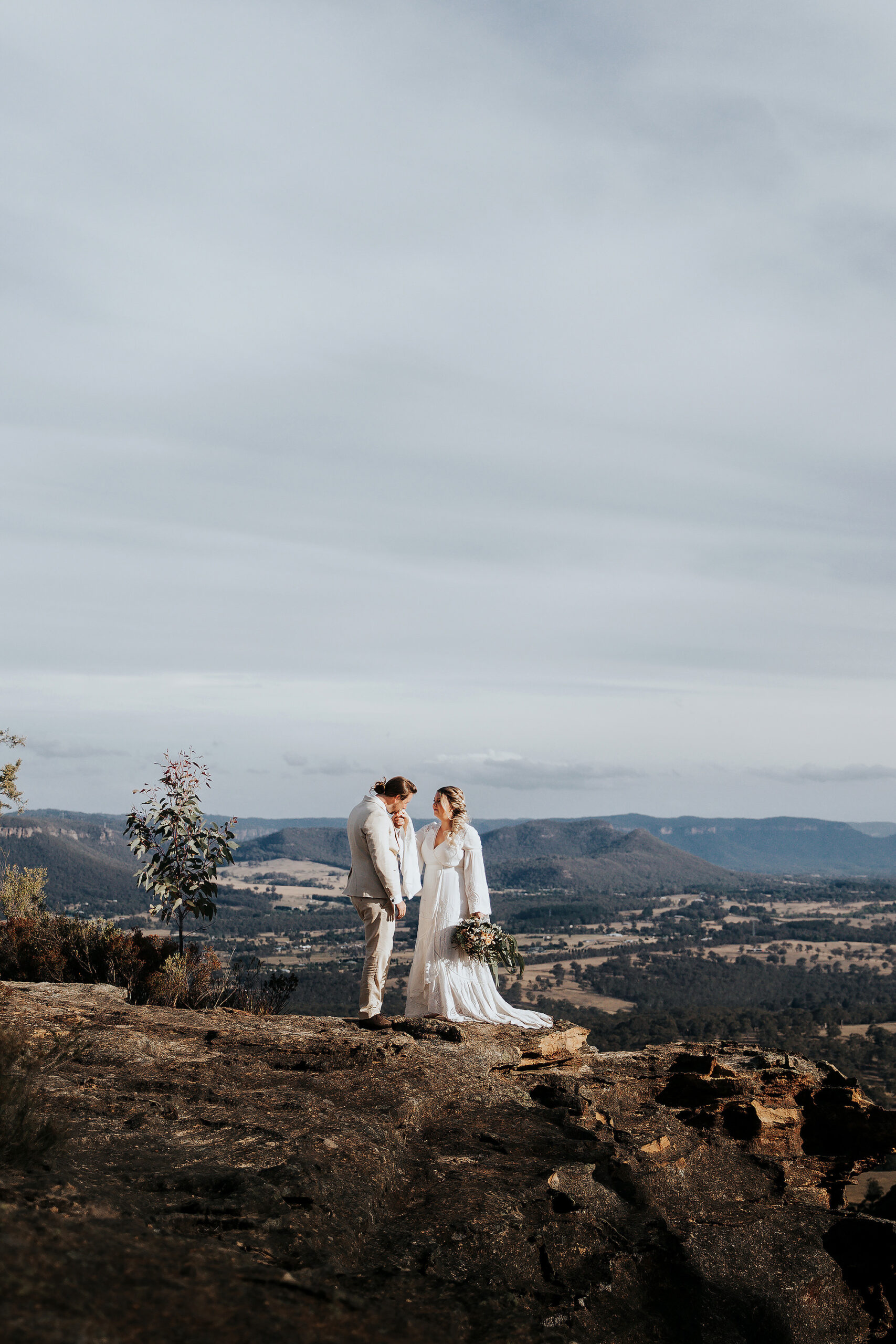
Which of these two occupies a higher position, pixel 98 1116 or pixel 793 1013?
pixel 98 1116

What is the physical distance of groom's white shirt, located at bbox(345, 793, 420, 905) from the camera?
9.72 m

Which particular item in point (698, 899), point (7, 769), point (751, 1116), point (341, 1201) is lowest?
point (698, 899)

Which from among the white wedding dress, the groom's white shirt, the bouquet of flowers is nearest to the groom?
the groom's white shirt

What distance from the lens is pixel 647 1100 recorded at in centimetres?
848

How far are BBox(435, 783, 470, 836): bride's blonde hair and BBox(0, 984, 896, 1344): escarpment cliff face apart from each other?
240 cm

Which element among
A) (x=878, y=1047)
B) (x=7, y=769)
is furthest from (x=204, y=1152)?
(x=878, y=1047)

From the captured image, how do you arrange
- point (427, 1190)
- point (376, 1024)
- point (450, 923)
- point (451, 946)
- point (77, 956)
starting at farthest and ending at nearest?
1. point (77, 956)
2. point (450, 923)
3. point (451, 946)
4. point (376, 1024)
5. point (427, 1190)

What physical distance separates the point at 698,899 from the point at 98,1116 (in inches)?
7253

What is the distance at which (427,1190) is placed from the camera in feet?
18.1

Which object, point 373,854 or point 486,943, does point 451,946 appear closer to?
point 486,943

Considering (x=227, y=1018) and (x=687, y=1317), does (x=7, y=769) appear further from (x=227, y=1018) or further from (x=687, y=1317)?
(x=687, y=1317)

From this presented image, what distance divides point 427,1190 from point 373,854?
14.6 feet

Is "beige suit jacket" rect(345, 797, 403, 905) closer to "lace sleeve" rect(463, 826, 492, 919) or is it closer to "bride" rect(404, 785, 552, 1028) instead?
"bride" rect(404, 785, 552, 1028)

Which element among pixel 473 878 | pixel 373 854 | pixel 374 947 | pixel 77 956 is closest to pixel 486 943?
pixel 473 878
